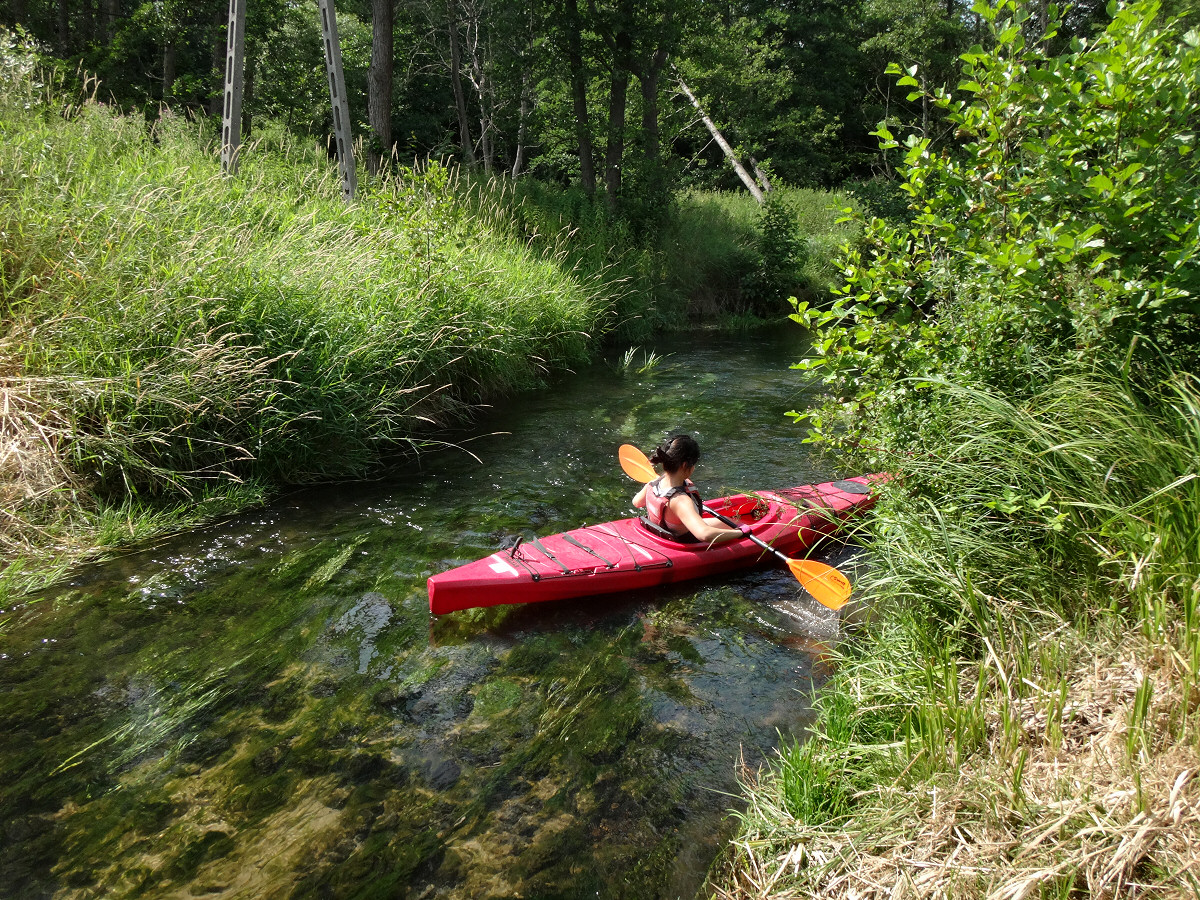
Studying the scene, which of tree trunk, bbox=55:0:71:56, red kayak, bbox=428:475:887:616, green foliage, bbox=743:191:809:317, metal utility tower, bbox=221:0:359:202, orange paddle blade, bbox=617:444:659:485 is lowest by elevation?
red kayak, bbox=428:475:887:616

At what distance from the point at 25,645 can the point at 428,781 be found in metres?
1.96

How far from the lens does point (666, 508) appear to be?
4391 millimetres

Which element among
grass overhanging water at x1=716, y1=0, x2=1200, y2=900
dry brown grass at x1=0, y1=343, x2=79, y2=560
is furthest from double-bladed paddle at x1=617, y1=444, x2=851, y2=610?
dry brown grass at x1=0, y1=343, x2=79, y2=560

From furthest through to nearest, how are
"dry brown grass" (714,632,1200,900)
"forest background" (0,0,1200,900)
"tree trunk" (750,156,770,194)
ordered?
"tree trunk" (750,156,770,194), "forest background" (0,0,1200,900), "dry brown grass" (714,632,1200,900)

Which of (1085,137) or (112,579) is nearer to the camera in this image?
(1085,137)

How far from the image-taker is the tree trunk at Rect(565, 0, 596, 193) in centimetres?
1172

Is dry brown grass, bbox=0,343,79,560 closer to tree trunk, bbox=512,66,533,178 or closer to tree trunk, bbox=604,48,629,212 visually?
tree trunk, bbox=604,48,629,212

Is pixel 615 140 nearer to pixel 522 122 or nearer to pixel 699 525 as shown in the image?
pixel 522 122

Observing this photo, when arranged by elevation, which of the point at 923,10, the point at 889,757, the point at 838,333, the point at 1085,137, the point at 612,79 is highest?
the point at 923,10

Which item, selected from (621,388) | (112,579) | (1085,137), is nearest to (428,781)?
(112,579)

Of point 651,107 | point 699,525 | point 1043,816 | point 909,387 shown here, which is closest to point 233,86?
point 699,525

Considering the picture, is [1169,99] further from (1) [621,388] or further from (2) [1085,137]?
(1) [621,388]

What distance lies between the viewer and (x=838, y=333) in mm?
3596

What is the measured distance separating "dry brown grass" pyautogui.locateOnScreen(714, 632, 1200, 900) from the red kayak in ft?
4.57
